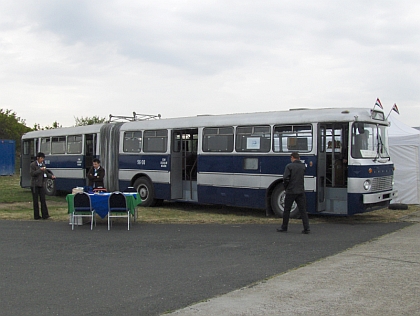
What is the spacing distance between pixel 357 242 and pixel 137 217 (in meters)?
6.25

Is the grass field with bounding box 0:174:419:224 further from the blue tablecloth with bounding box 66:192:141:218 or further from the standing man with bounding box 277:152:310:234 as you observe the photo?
the standing man with bounding box 277:152:310:234

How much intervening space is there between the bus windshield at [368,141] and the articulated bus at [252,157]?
25 millimetres

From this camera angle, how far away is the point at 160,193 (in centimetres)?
1764

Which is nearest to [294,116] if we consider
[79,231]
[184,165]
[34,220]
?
[184,165]

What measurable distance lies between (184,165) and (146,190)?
164 centimetres

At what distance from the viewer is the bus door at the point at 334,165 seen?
13.8 m

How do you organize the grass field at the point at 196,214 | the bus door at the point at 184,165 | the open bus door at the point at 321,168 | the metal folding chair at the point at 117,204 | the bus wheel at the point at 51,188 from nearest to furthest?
the metal folding chair at the point at 117,204 < the open bus door at the point at 321,168 < the grass field at the point at 196,214 < the bus door at the point at 184,165 < the bus wheel at the point at 51,188

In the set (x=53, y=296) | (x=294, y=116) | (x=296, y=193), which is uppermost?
(x=294, y=116)

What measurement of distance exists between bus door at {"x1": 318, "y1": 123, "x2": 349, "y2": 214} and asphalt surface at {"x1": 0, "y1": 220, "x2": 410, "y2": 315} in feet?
1.92

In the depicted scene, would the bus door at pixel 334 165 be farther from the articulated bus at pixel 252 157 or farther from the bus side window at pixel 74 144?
the bus side window at pixel 74 144

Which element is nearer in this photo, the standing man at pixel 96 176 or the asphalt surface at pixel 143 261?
the asphalt surface at pixel 143 261

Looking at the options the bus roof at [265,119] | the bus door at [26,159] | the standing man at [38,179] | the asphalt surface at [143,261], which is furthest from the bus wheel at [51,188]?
the asphalt surface at [143,261]

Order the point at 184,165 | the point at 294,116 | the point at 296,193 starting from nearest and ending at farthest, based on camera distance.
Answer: the point at 296,193 < the point at 294,116 < the point at 184,165

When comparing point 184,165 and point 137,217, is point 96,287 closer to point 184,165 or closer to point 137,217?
point 137,217
